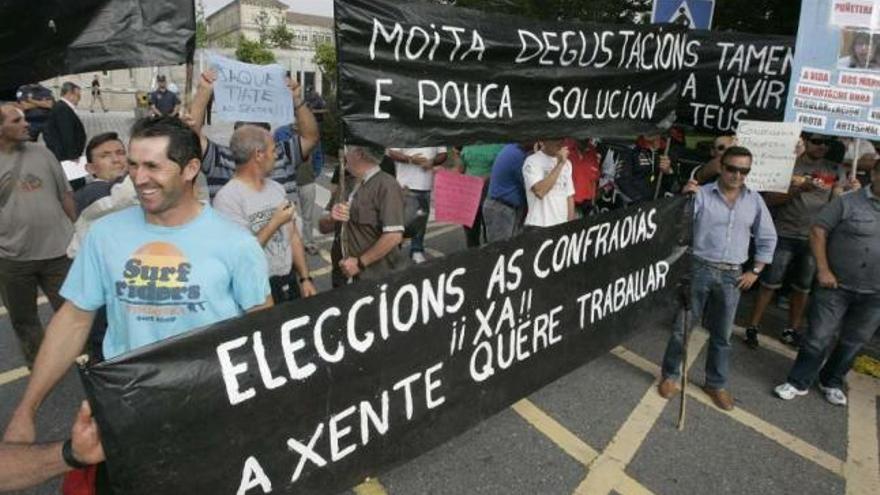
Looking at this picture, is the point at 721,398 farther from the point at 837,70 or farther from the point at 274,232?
the point at 274,232

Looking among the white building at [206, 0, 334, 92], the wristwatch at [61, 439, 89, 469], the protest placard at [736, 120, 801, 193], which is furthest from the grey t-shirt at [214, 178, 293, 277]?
the white building at [206, 0, 334, 92]

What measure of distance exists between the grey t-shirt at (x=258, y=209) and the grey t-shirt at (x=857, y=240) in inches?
149

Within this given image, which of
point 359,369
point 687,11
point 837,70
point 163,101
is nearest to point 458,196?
point 687,11

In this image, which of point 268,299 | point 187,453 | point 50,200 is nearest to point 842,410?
point 268,299

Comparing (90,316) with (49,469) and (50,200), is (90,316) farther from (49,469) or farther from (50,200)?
(50,200)

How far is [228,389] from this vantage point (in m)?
1.92

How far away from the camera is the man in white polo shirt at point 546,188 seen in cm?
462

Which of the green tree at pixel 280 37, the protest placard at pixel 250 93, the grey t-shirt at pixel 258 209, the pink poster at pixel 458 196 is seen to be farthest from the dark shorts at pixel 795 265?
the green tree at pixel 280 37

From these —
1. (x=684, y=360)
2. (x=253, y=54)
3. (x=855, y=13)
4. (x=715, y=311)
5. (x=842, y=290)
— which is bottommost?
(x=684, y=360)

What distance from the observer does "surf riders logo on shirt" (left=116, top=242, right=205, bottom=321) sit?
2.04m

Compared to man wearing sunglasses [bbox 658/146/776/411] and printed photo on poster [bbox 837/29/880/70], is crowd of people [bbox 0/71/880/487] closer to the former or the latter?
man wearing sunglasses [bbox 658/146/776/411]

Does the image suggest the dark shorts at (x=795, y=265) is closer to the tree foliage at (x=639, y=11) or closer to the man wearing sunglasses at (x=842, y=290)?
the man wearing sunglasses at (x=842, y=290)

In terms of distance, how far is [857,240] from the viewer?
402 cm

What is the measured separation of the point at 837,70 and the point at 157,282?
14.9 ft
